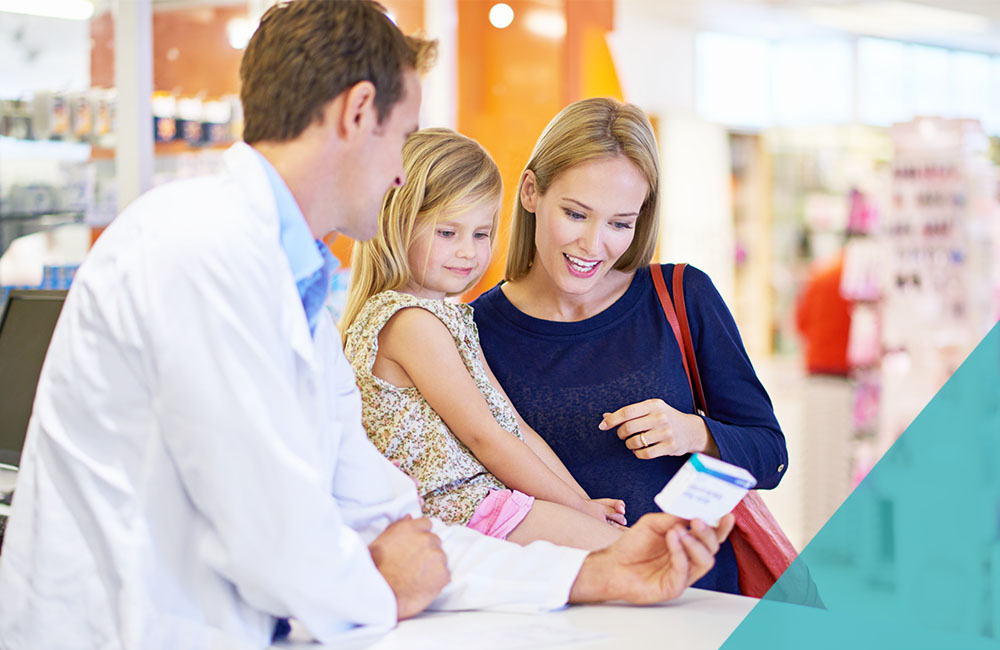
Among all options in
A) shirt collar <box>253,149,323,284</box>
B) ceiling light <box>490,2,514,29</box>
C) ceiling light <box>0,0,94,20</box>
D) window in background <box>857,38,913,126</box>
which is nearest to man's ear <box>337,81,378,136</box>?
shirt collar <box>253,149,323,284</box>

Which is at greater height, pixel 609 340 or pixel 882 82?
pixel 882 82

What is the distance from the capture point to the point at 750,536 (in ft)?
6.30

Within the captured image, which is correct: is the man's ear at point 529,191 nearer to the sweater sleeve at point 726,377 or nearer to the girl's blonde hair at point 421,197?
the girl's blonde hair at point 421,197

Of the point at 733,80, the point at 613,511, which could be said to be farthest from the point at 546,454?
the point at 733,80

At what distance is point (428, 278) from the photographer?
194 centimetres

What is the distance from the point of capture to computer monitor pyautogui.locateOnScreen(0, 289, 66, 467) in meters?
2.61

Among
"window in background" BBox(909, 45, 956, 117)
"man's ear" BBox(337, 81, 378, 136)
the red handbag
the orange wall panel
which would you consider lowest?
the red handbag

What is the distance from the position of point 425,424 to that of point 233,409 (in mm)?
679

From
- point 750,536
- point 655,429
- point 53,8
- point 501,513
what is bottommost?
point 750,536

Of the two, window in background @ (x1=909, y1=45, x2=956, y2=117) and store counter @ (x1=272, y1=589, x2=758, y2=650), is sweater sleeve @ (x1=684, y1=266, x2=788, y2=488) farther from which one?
window in background @ (x1=909, y1=45, x2=956, y2=117)

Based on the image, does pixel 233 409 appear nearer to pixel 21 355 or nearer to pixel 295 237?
pixel 295 237

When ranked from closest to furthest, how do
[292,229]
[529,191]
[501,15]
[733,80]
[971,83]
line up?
[292,229]
[529,191]
[501,15]
[733,80]
[971,83]

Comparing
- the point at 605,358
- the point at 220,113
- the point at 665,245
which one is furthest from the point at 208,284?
the point at 665,245

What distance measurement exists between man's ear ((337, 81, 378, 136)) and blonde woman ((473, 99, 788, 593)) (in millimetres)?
723
